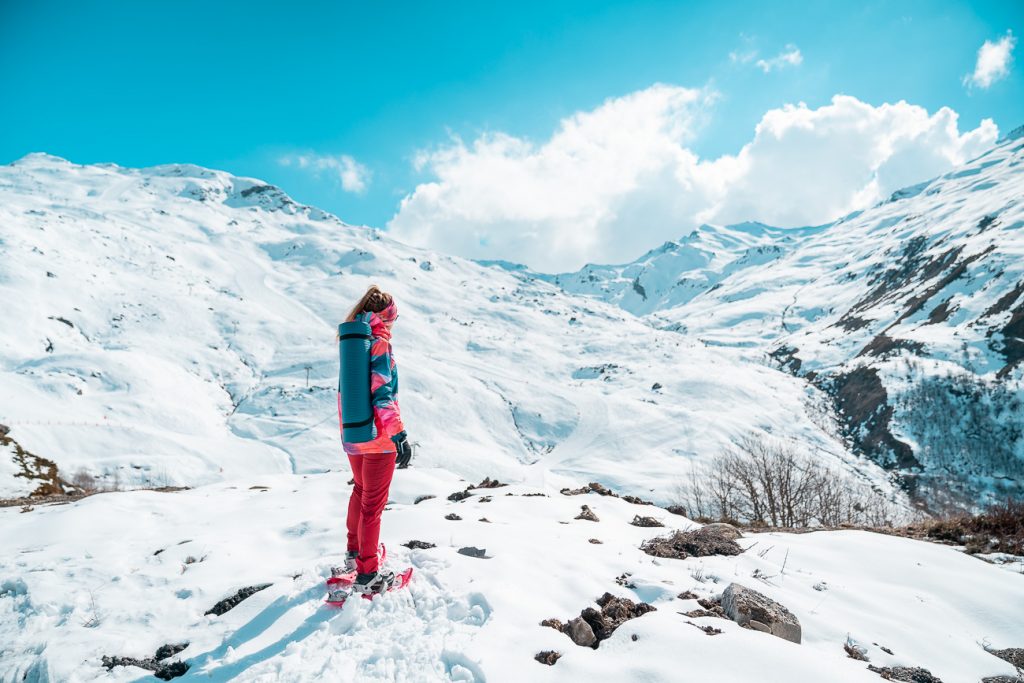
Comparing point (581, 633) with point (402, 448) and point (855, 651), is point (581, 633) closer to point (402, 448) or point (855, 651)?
point (402, 448)

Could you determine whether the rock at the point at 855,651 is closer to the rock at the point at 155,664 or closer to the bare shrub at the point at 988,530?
the bare shrub at the point at 988,530

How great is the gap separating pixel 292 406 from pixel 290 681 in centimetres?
6625

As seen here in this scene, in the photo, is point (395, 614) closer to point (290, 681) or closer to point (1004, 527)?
point (290, 681)

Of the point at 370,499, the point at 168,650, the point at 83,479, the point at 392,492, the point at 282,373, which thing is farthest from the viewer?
the point at 282,373

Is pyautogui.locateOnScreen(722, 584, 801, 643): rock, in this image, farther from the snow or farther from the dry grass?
the dry grass

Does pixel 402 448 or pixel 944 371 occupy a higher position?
pixel 944 371

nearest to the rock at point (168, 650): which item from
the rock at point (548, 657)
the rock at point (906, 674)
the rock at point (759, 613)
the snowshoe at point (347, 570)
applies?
the snowshoe at point (347, 570)

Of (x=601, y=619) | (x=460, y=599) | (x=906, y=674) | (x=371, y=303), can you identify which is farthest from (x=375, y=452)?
(x=906, y=674)

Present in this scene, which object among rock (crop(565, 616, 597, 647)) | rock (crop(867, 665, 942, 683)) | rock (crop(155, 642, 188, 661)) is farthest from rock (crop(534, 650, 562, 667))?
rock (crop(155, 642, 188, 661))

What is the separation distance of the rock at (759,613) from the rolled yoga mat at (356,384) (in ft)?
14.6

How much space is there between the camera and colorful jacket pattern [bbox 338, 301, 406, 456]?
16.4 feet

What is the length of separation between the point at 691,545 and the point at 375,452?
5568 mm

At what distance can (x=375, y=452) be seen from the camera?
16.6ft

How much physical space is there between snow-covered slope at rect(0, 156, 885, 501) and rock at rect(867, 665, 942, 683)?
31320 millimetres
